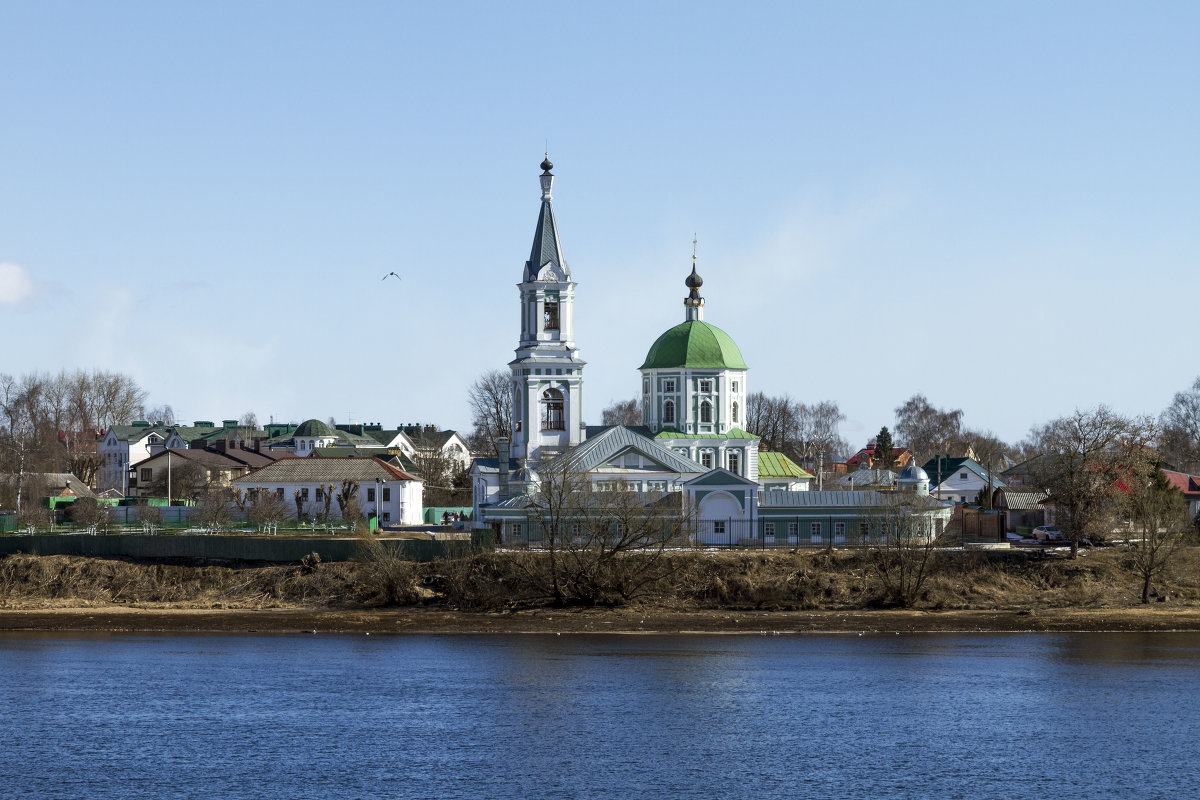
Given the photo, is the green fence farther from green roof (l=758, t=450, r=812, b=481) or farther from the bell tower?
green roof (l=758, t=450, r=812, b=481)

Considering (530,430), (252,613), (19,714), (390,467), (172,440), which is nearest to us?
(19,714)

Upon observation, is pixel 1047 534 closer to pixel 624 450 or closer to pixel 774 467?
pixel 774 467

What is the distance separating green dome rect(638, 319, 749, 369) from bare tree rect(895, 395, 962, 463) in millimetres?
83151

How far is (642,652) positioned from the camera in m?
47.1

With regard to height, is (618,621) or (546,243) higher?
(546,243)

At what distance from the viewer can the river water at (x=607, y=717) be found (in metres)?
30.7

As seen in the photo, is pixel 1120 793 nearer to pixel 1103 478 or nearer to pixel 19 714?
pixel 19 714

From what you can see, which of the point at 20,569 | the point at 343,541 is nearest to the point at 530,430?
the point at 343,541

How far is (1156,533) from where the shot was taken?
Result: 182 ft

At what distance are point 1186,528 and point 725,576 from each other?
18.4 m

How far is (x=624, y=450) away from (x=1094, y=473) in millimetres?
20571

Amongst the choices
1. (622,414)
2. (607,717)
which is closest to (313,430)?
(622,414)

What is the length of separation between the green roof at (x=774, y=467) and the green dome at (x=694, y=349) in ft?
16.7

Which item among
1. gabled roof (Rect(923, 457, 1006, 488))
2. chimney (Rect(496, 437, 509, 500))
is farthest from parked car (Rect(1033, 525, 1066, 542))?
gabled roof (Rect(923, 457, 1006, 488))
